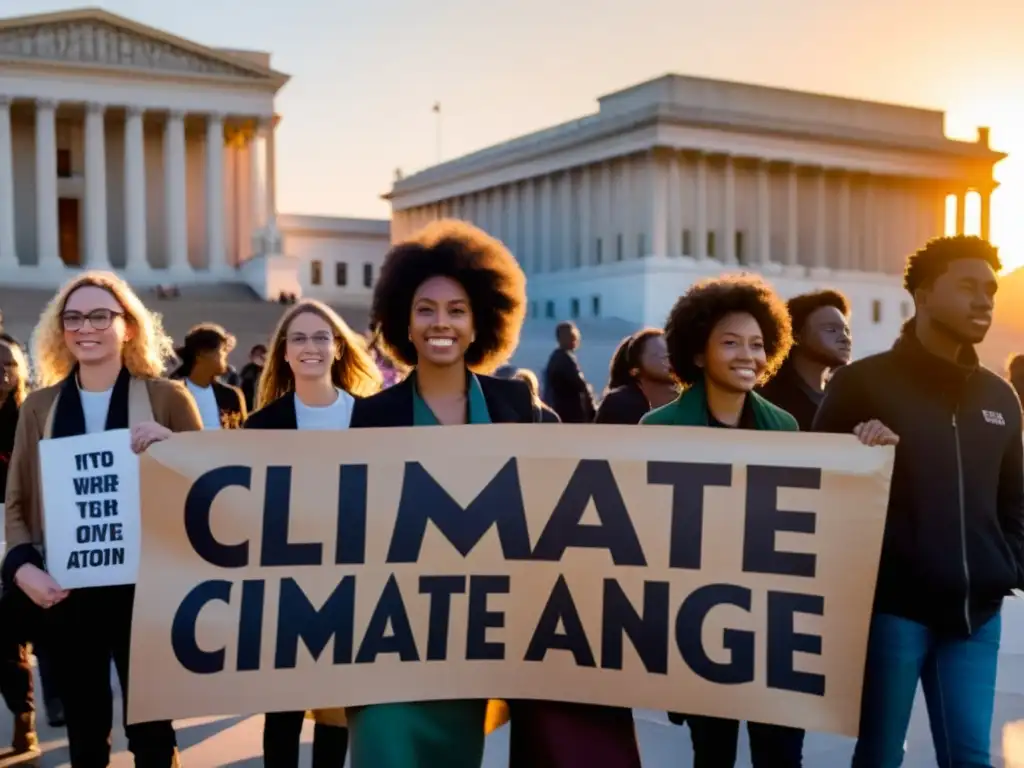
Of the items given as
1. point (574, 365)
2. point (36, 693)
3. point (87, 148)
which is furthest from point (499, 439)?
point (87, 148)

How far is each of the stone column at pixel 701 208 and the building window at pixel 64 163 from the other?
91.9 feet

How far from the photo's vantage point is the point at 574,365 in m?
12.4

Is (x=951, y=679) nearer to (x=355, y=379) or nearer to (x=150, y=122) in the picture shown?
(x=355, y=379)

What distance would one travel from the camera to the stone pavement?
5578 millimetres

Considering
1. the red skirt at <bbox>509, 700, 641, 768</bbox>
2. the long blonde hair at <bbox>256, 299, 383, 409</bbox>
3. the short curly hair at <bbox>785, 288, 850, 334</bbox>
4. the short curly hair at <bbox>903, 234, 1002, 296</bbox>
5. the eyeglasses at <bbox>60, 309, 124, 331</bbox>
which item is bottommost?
the red skirt at <bbox>509, 700, 641, 768</bbox>

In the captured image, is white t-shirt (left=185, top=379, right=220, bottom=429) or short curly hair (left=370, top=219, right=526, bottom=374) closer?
short curly hair (left=370, top=219, right=526, bottom=374)

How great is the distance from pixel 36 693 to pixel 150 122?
163 feet

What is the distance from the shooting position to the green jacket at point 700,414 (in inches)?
173

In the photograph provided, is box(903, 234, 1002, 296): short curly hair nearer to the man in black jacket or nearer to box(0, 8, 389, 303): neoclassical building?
the man in black jacket

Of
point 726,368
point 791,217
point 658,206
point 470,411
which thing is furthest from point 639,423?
point 791,217

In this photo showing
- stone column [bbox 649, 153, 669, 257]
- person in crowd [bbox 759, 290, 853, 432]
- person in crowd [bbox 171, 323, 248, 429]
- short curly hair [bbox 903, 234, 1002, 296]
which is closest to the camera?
short curly hair [bbox 903, 234, 1002, 296]

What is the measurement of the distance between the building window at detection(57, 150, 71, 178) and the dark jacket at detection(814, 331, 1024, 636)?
2104 inches

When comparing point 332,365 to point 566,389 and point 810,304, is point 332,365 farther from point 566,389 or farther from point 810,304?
point 566,389

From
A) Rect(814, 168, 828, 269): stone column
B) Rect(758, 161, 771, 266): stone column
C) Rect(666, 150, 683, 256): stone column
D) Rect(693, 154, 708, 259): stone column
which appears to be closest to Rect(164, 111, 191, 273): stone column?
Rect(666, 150, 683, 256): stone column
